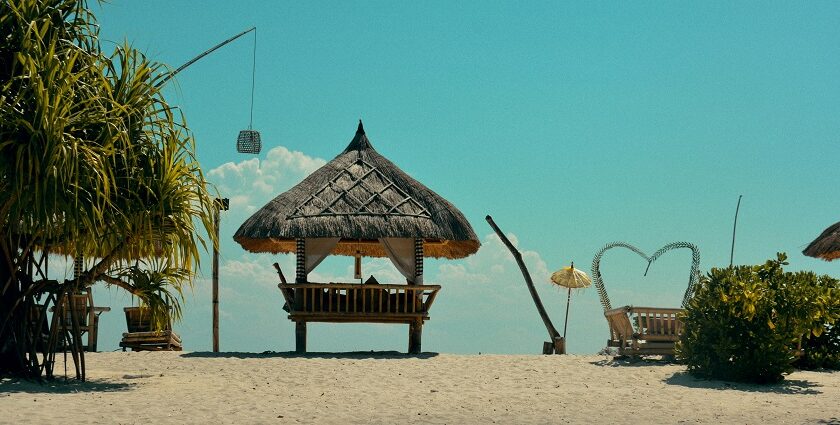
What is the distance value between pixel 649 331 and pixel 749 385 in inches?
101

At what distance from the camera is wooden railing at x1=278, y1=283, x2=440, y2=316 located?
19.2 meters

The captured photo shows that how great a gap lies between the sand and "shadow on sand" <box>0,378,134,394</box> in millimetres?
26

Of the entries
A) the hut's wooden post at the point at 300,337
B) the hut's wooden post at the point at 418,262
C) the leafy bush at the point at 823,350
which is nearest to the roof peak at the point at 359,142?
the hut's wooden post at the point at 418,262

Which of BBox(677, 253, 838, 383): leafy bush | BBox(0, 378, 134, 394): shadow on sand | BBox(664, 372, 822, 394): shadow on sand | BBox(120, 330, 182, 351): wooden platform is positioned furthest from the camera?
BBox(120, 330, 182, 351): wooden platform

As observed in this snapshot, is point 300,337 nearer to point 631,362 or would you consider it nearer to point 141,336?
point 141,336

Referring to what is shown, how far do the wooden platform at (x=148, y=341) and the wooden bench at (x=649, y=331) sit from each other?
9.52 meters

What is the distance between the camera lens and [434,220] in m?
19.9

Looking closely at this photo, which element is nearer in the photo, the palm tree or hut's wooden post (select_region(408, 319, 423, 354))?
the palm tree

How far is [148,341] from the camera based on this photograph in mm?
21562

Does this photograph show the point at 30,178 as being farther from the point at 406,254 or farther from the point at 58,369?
the point at 406,254

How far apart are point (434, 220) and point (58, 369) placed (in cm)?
743

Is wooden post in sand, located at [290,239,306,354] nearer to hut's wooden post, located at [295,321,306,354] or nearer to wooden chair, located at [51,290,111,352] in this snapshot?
hut's wooden post, located at [295,321,306,354]

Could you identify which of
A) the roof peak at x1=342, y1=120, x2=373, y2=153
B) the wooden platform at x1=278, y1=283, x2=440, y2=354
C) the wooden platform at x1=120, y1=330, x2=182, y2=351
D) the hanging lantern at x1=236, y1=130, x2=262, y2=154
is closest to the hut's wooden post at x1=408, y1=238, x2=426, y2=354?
the wooden platform at x1=278, y1=283, x2=440, y2=354

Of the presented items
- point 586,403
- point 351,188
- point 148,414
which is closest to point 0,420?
point 148,414
